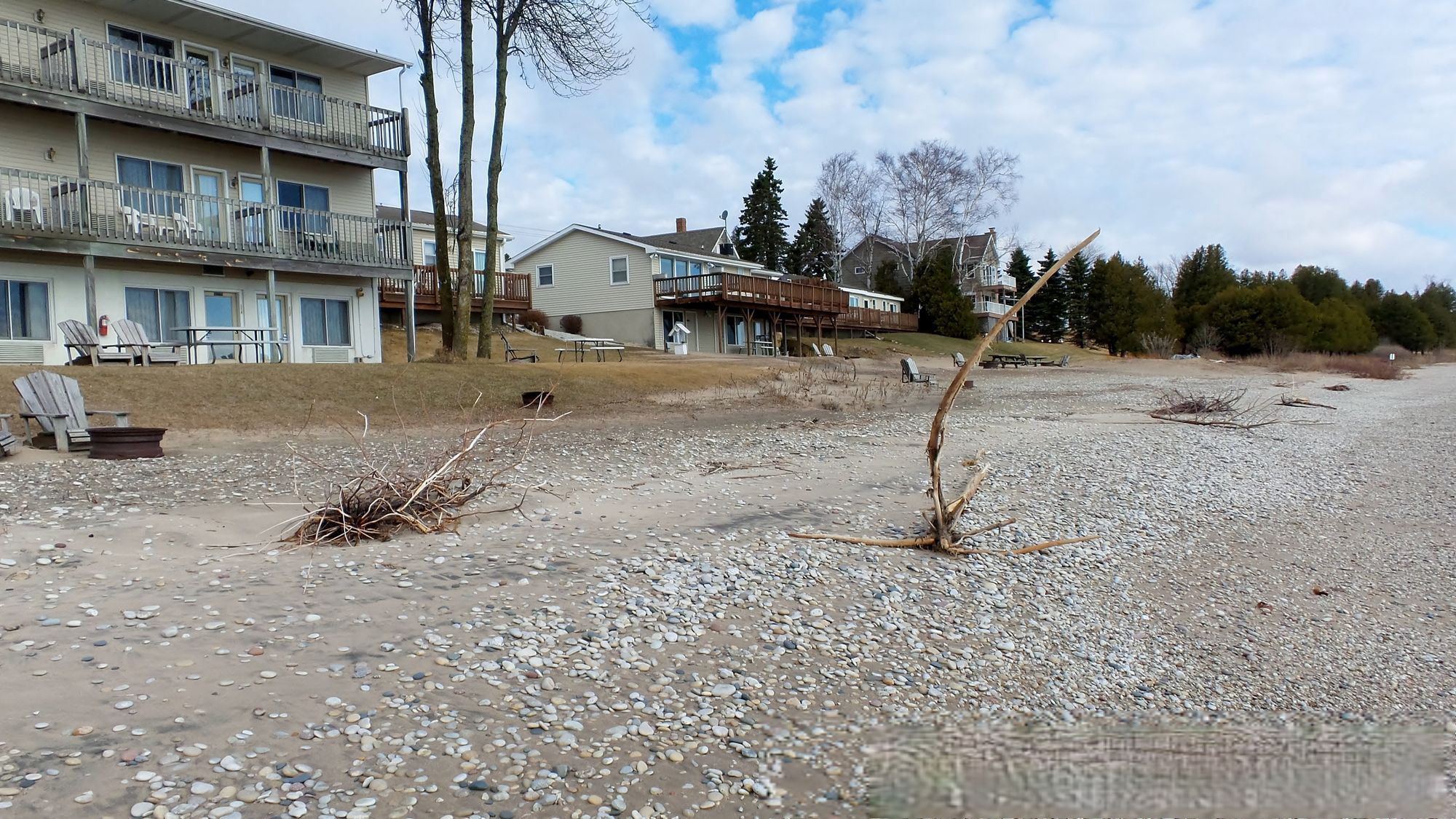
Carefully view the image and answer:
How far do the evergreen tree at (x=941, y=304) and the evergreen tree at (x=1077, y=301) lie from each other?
1210 cm

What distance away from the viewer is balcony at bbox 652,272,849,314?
40.1 m

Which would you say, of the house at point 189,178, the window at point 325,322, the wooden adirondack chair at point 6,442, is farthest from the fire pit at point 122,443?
the window at point 325,322

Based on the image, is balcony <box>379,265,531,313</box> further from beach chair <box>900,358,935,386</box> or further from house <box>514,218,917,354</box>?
beach chair <box>900,358,935,386</box>

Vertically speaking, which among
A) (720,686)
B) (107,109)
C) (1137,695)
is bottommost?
(1137,695)

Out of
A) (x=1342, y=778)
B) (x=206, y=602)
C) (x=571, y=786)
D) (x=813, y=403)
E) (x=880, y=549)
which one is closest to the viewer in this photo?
(x=571, y=786)

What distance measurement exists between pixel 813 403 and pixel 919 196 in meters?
43.7

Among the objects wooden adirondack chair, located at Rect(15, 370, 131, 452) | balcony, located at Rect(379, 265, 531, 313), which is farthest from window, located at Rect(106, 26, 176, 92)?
wooden adirondack chair, located at Rect(15, 370, 131, 452)

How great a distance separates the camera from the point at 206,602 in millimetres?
5297

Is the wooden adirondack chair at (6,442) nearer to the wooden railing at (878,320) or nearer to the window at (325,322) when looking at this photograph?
the window at (325,322)

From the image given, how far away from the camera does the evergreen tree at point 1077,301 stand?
228 feet

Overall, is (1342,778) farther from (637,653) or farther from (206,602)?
(206,602)

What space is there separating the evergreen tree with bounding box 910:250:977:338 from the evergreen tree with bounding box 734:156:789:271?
1098 centimetres

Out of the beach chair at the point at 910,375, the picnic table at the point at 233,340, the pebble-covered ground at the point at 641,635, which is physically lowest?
the pebble-covered ground at the point at 641,635

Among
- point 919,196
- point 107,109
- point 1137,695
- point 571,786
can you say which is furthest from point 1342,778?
point 919,196
